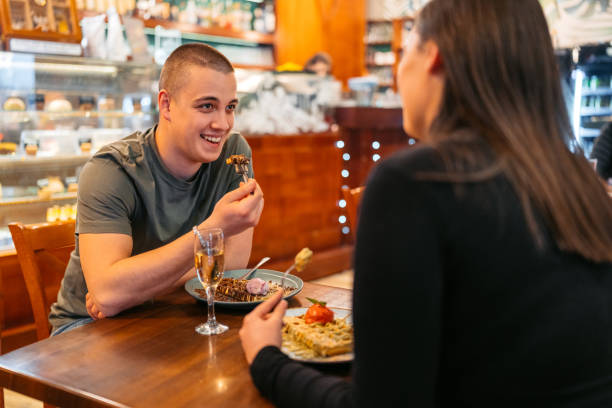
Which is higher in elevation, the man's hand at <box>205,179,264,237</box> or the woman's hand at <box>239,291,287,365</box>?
the man's hand at <box>205,179,264,237</box>

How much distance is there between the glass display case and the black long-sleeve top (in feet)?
10.4

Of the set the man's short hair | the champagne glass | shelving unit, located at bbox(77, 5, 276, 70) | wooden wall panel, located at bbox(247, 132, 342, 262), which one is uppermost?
shelving unit, located at bbox(77, 5, 276, 70)

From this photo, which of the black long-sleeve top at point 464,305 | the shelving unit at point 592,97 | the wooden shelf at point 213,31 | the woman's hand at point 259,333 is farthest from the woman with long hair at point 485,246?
the shelving unit at point 592,97

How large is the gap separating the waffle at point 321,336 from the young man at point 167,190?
402mm

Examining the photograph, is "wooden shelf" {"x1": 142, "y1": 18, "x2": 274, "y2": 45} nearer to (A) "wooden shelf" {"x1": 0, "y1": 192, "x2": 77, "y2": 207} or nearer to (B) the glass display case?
(B) the glass display case

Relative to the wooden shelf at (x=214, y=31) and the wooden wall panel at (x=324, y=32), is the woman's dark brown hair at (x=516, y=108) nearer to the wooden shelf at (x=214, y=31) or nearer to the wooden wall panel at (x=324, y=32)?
the wooden shelf at (x=214, y=31)

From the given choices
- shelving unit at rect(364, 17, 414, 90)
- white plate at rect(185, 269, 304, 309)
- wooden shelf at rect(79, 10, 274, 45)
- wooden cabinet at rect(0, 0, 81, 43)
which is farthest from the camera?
shelving unit at rect(364, 17, 414, 90)

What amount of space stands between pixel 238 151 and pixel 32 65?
7.04 feet

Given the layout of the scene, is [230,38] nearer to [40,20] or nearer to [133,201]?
[40,20]

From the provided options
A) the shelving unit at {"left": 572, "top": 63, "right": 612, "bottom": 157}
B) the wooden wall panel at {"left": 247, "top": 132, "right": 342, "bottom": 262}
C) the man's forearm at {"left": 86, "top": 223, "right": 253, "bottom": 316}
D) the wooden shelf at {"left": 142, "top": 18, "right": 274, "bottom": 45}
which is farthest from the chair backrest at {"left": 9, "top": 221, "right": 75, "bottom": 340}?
the shelving unit at {"left": 572, "top": 63, "right": 612, "bottom": 157}

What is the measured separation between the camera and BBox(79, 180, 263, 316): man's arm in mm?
1496

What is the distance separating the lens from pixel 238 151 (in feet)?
7.11

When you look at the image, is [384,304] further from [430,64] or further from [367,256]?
[430,64]

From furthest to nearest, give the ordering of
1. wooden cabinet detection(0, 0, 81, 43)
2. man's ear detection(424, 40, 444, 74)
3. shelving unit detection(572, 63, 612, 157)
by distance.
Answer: shelving unit detection(572, 63, 612, 157)
wooden cabinet detection(0, 0, 81, 43)
man's ear detection(424, 40, 444, 74)
